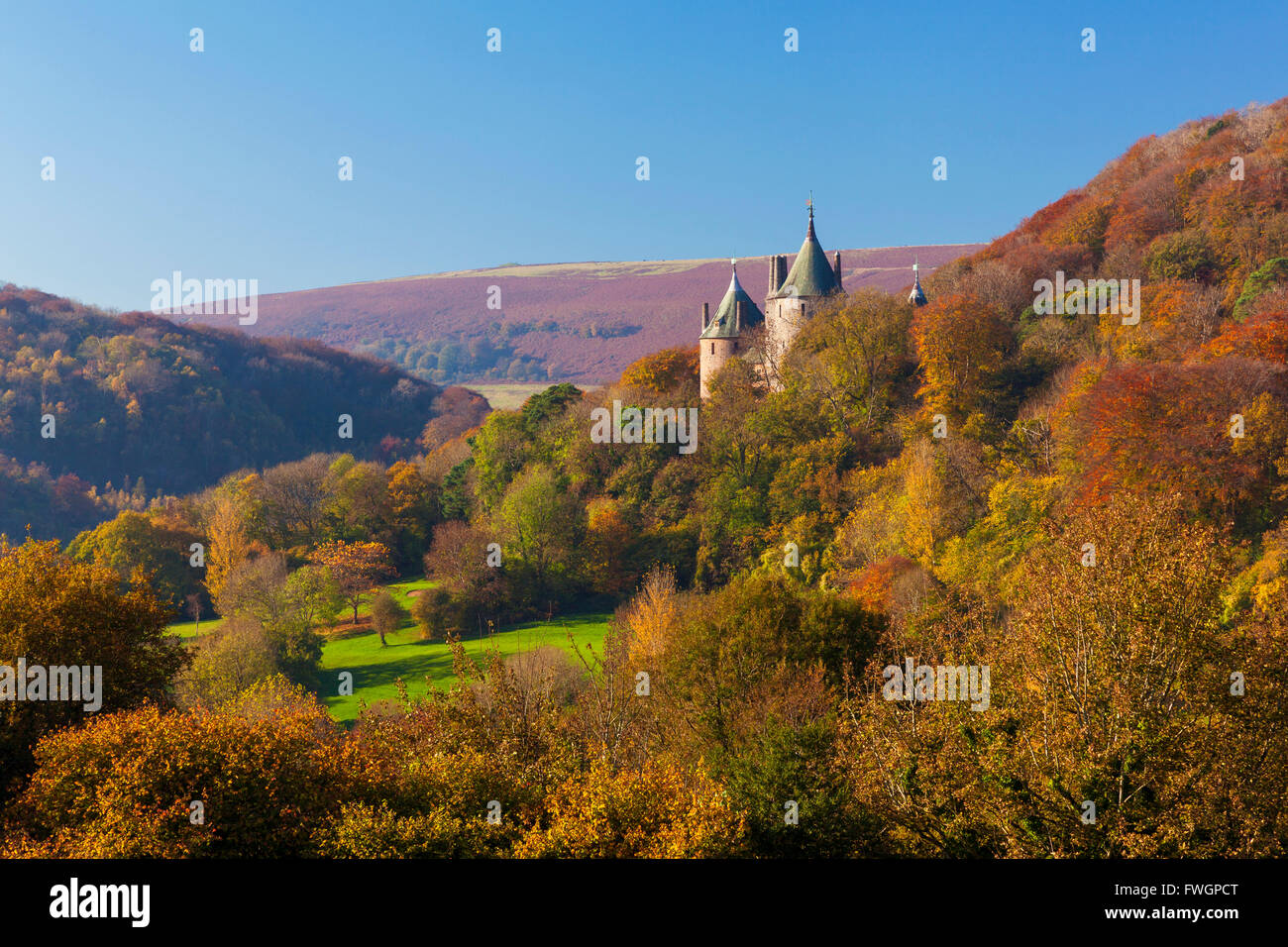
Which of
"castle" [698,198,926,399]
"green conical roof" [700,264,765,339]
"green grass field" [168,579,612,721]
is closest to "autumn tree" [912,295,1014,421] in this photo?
"castle" [698,198,926,399]

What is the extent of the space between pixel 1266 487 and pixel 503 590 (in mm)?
35554

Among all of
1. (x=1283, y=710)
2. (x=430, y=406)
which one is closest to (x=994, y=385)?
(x=1283, y=710)

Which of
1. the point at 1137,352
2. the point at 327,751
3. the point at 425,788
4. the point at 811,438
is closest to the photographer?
the point at 425,788

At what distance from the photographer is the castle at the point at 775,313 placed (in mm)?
57062

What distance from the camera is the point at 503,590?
181 feet

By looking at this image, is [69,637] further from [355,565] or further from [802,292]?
[802,292]

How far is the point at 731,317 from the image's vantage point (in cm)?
6097

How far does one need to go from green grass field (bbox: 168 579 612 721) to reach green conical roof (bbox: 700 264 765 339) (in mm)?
17885

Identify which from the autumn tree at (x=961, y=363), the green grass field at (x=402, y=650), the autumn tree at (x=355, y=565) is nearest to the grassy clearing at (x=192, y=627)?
the green grass field at (x=402, y=650)

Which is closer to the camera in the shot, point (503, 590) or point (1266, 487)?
point (1266, 487)

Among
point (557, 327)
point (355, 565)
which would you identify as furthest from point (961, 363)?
point (557, 327)

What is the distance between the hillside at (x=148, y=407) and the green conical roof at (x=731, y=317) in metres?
56.3

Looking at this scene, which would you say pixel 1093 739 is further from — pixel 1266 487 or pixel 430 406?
pixel 430 406

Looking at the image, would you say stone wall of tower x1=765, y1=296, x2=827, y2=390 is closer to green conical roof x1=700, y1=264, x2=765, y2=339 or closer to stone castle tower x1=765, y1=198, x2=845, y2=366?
stone castle tower x1=765, y1=198, x2=845, y2=366
